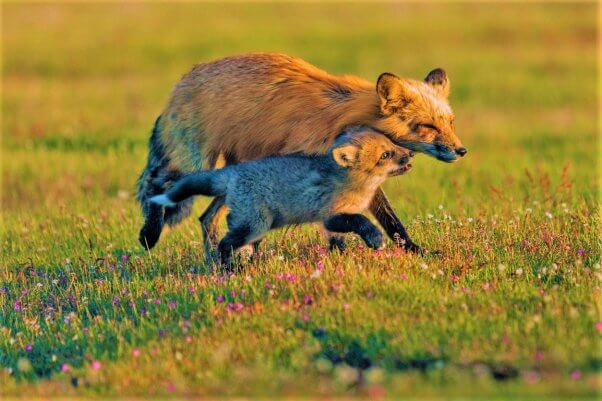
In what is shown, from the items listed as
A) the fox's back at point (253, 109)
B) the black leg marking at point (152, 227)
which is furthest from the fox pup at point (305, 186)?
the black leg marking at point (152, 227)

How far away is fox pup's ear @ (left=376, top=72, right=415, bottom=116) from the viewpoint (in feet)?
24.9

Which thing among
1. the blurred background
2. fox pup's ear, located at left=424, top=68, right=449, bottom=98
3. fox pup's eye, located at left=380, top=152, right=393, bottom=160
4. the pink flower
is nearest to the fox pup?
fox pup's eye, located at left=380, top=152, right=393, bottom=160

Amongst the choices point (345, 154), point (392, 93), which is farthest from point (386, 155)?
point (392, 93)

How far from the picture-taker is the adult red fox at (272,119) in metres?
7.75

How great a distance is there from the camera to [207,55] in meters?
24.9

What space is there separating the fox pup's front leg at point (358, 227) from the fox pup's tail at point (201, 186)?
0.94m

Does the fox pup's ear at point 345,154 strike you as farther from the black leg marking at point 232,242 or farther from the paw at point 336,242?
the black leg marking at point 232,242

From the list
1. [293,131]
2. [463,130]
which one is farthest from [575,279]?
[463,130]

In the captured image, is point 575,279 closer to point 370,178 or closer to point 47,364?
point 370,178

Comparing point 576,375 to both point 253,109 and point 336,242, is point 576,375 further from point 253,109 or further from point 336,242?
Answer: point 253,109

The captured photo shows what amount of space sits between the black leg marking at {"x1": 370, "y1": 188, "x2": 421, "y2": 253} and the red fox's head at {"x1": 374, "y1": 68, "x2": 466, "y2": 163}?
66 centimetres

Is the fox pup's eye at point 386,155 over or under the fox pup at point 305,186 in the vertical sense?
over

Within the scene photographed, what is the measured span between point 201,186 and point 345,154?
50.7 inches

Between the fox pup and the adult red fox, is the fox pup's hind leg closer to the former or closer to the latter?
the adult red fox
